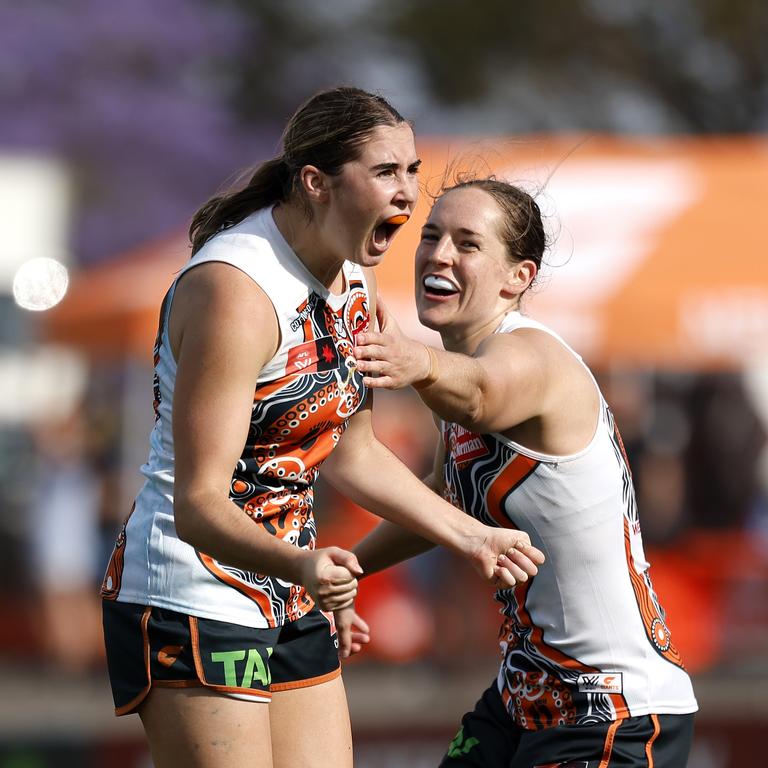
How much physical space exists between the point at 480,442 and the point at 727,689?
6219 millimetres

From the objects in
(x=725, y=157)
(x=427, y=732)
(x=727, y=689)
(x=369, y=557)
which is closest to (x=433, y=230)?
(x=369, y=557)

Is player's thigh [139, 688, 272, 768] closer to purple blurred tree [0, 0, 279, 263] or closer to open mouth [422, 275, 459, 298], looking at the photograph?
open mouth [422, 275, 459, 298]

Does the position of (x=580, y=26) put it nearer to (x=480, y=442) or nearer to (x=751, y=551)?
(x=751, y=551)

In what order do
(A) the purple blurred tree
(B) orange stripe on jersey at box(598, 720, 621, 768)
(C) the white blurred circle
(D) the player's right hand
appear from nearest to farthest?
(D) the player's right hand < (B) orange stripe on jersey at box(598, 720, 621, 768) < (C) the white blurred circle < (A) the purple blurred tree

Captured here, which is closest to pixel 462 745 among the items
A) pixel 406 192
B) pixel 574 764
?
pixel 574 764

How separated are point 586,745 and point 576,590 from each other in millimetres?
346

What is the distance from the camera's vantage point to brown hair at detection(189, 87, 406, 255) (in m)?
2.96

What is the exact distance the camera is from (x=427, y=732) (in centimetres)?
648

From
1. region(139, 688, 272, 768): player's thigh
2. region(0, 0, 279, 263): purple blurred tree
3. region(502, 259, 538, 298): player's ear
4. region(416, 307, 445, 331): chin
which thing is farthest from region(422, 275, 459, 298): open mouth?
region(0, 0, 279, 263): purple blurred tree

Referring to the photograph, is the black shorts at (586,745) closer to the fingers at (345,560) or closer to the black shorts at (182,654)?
the black shorts at (182,654)

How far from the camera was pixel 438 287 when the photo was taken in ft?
10.5

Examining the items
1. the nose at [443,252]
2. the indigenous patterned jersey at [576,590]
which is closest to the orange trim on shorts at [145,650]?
the indigenous patterned jersey at [576,590]

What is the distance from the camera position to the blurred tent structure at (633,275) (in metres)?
8.77

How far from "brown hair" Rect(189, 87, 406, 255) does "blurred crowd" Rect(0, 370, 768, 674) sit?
20.8 feet
